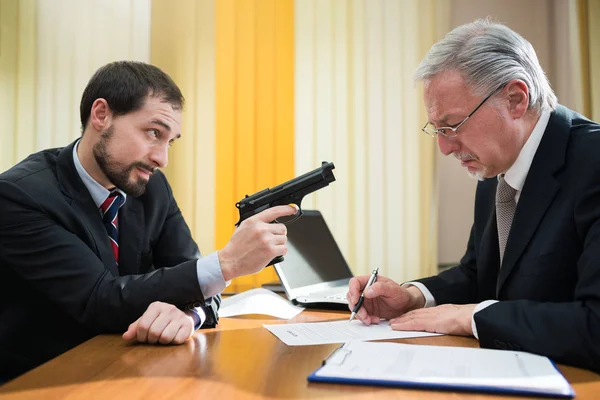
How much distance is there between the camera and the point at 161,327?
3.57 feet

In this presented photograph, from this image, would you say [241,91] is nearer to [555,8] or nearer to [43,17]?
[43,17]

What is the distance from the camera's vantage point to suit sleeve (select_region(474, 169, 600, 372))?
904mm

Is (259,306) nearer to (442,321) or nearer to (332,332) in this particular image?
(332,332)

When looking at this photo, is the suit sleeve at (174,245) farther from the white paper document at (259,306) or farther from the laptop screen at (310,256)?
the laptop screen at (310,256)

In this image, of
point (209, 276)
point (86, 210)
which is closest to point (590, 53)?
point (209, 276)

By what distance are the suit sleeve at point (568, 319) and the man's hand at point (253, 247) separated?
0.47 metres

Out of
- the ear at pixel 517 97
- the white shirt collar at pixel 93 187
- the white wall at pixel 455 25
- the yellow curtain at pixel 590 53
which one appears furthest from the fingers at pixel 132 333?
the yellow curtain at pixel 590 53

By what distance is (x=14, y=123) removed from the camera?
3.12 meters

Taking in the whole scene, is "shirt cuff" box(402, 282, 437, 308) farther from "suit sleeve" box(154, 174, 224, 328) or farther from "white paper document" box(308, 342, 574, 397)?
"suit sleeve" box(154, 174, 224, 328)

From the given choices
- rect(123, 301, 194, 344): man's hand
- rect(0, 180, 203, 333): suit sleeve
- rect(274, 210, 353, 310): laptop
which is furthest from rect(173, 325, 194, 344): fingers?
rect(274, 210, 353, 310): laptop

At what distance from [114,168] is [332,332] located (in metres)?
0.80

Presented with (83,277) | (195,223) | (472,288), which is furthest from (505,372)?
(195,223)

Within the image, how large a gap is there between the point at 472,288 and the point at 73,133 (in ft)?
8.30

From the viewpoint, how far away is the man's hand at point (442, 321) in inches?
43.7
